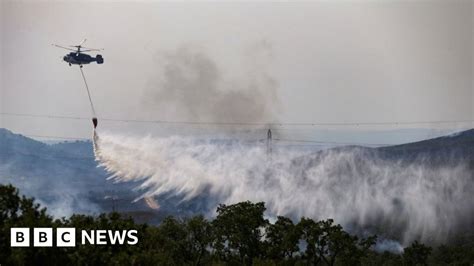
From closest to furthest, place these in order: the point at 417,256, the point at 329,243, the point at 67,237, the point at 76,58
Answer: the point at 67,237, the point at 329,243, the point at 76,58, the point at 417,256

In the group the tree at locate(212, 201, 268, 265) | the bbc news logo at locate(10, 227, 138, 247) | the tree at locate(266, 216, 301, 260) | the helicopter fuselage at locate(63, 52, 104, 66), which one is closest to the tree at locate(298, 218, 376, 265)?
the tree at locate(266, 216, 301, 260)

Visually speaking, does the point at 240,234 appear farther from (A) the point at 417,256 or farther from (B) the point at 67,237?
(A) the point at 417,256

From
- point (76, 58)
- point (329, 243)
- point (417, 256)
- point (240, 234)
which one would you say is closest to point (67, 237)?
point (240, 234)

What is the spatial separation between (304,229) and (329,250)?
5.48 m

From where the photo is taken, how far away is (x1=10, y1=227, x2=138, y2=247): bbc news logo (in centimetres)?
6597

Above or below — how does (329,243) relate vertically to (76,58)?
below

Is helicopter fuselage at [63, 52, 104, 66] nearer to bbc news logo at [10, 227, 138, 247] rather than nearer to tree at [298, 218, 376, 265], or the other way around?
tree at [298, 218, 376, 265]

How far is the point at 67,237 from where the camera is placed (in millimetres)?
70562

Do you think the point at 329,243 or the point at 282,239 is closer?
the point at 282,239

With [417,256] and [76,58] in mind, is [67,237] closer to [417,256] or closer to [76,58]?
[76,58]

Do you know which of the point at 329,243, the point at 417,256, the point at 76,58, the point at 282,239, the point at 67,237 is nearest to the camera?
the point at 67,237

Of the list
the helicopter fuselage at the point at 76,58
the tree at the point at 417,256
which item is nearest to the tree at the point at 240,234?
the helicopter fuselage at the point at 76,58

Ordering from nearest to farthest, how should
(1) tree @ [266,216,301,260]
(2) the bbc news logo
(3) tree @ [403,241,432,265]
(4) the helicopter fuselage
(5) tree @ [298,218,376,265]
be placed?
(2) the bbc news logo < (1) tree @ [266,216,301,260] < (5) tree @ [298,218,376,265] < (4) the helicopter fuselage < (3) tree @ [403,241,432,265]

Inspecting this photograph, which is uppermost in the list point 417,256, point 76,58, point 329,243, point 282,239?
point 76,58
